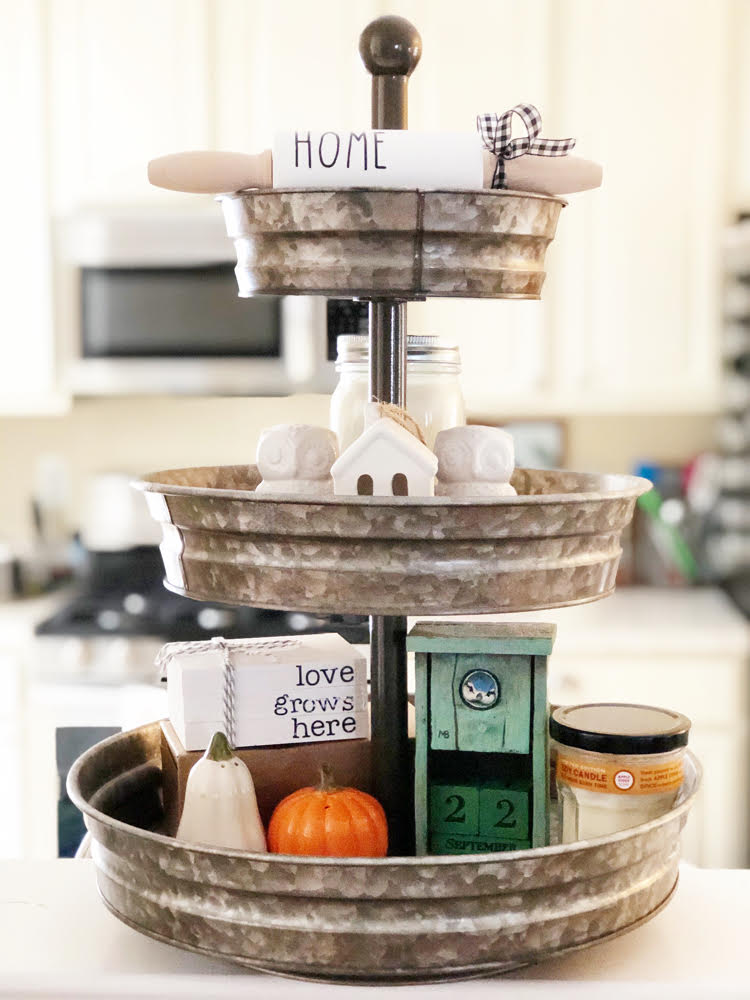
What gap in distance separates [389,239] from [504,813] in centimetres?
38

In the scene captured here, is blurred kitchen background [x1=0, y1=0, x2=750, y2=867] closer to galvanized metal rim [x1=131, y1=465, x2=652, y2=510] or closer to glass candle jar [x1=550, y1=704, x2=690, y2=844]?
glass candle jar [x1=550, y1=704, x2=690, y2=844]

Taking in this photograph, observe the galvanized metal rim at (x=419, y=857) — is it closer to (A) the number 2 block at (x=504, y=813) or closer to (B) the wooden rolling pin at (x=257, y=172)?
(A) the number 2 block at (x=504, y=813)

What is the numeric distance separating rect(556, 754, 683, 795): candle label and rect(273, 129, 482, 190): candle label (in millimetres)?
374

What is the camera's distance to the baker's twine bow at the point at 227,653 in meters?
0.83

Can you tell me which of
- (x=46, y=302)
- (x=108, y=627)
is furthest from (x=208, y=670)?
(x=46, y=302)

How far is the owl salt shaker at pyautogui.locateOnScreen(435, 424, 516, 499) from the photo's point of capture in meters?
0.78

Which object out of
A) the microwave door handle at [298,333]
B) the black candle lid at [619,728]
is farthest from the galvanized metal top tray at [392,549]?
the microwave door handle at [298,333]

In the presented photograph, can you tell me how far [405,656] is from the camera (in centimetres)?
85

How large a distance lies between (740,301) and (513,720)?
7.00 feet

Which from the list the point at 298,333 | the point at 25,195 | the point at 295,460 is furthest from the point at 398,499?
the point at 25,195

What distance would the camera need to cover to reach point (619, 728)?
0.80 metres

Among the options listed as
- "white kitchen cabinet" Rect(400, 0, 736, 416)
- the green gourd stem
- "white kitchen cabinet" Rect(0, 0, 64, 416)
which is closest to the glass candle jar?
the green gourd stem

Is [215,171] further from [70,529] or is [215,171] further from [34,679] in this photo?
[70,529]

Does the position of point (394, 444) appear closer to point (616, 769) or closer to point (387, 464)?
point (387, 464)
